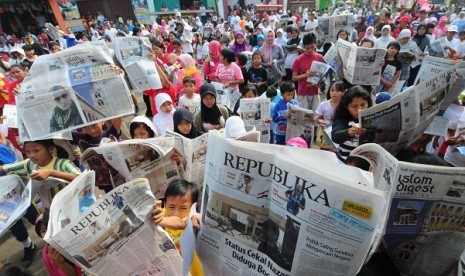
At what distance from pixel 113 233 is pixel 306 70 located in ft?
12.6

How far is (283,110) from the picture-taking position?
11.9 feet

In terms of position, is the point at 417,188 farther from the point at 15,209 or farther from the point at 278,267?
the point at 15,209

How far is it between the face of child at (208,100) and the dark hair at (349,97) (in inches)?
56.7

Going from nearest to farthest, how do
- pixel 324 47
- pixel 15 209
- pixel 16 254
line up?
pixel 15 209 → pixel 16 254 → pixel 324 47

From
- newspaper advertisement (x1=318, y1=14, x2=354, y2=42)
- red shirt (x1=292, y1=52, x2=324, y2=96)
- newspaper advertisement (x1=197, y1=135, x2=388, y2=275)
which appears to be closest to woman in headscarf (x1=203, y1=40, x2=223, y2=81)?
red shirt (x1=292, y1=52, x2=324, y2=96)

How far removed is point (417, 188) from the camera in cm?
122

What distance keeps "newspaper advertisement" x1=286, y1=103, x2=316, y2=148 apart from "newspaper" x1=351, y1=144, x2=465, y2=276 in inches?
65.9

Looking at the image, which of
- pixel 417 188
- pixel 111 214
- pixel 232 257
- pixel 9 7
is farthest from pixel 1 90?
pixel 9 7

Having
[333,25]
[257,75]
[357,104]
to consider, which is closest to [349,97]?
[357,104]

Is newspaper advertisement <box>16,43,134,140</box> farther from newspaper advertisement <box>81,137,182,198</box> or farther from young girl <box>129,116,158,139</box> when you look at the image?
newspaper advertisement <box>81,137,182,198</box>

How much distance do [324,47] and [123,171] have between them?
5.55m

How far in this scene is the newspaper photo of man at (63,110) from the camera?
2338mm

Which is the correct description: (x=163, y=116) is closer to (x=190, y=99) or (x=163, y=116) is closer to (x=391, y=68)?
(x=190, y=99)

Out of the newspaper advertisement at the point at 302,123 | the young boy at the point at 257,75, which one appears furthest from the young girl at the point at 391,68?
the newspaper advertisement at the point at 302,123
